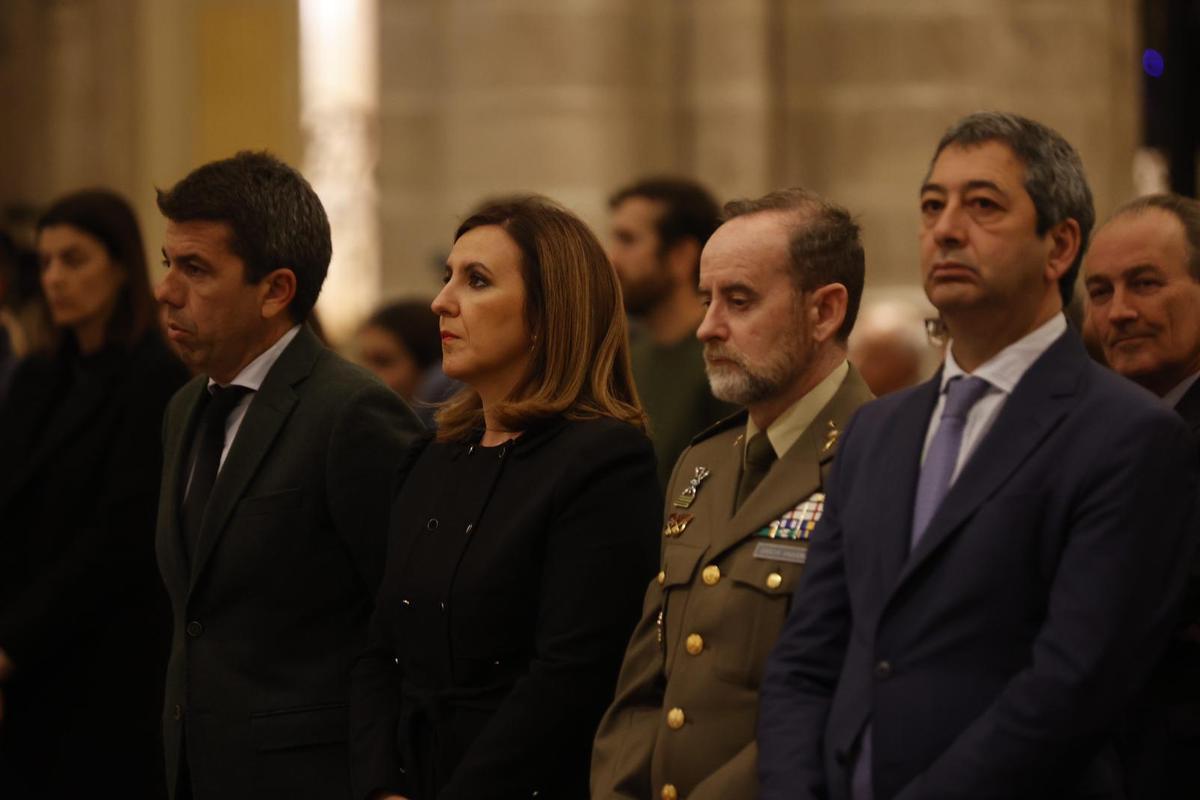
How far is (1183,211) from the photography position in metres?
3.87

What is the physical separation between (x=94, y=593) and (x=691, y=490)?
2.15 metres

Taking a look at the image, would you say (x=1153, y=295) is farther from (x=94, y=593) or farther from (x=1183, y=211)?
(x=94, y=593)

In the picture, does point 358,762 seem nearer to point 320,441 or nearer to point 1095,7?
point 320,441

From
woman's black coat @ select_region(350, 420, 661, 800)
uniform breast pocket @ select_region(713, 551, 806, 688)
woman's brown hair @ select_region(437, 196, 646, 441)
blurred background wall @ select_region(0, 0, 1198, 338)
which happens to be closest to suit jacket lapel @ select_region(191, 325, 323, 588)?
woman's black coat @ select_region(350, 420, 661, 800)

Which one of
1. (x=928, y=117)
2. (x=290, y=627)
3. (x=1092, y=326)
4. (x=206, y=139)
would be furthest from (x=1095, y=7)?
(x=206, y=139)

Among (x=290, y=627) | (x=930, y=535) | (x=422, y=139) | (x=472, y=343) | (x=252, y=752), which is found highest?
(x=422, y=139)

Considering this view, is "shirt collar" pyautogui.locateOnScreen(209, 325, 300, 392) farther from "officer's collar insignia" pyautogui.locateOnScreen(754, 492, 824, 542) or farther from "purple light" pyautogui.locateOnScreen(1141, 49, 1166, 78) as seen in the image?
"purple light" pyautogui.locateOnScreen(1141, 49, 1166, 78)

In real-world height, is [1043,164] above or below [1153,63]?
below

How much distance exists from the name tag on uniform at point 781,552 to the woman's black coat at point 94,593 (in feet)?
7.55

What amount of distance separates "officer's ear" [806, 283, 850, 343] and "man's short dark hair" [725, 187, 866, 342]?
0.01 meters

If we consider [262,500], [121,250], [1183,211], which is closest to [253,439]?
[262,500]

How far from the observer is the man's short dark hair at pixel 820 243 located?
376 centimetres

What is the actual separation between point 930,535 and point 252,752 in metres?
1.79

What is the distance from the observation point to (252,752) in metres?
4.23
